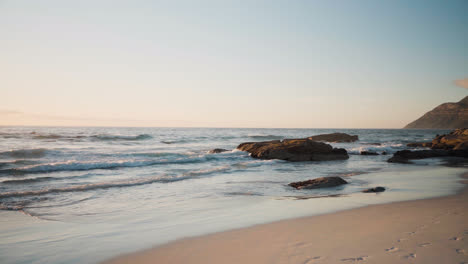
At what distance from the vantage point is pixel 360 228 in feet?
15.3

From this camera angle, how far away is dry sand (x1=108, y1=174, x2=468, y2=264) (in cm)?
345

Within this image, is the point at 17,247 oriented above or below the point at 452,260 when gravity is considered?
below

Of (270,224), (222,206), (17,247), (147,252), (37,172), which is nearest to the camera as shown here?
(147,252)

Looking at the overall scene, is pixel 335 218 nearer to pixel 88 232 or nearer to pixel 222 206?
pixel 222 206

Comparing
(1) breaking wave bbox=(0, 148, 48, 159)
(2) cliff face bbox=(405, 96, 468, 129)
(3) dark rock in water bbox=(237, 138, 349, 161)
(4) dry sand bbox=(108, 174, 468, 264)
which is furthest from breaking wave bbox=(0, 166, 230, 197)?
(2) cliff face bbox=(405, 96, 468, 129)

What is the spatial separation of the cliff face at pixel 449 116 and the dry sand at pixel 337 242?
171525mm

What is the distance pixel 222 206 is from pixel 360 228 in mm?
3284

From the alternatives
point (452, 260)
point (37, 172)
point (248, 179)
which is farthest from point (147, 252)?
point (37, 172)

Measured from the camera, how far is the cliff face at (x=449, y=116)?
150 metres

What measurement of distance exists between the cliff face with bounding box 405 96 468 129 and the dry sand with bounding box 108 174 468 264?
17153 centimetres

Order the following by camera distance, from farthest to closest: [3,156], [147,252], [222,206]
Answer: [3,156] → [222,206] → [147,252]

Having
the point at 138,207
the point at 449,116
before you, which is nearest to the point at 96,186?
the point at 138,207

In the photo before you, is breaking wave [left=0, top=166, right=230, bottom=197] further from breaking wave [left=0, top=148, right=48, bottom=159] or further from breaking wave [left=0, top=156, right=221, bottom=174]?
breaking wave [left=0, top=148, right=48, bottom=159]

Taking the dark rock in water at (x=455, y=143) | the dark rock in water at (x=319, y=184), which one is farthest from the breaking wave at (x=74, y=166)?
the dark rock in water at (x=455, y=143)
